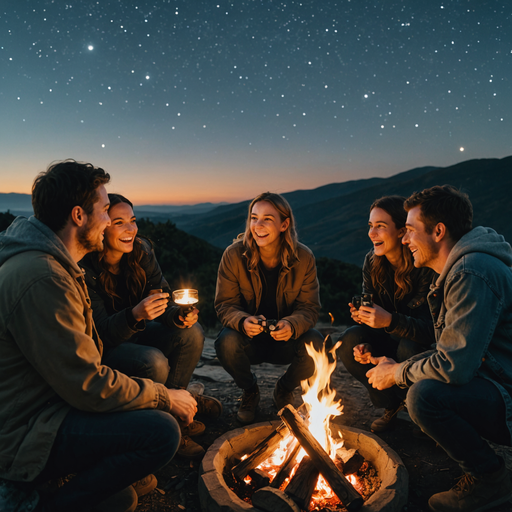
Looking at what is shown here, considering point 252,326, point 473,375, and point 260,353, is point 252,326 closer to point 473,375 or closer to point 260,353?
point 260,353

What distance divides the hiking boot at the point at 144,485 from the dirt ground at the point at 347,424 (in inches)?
2.0

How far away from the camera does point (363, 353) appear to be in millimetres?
3559

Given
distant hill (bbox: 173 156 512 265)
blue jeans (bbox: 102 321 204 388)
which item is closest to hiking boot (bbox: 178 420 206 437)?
blue jeans (bbox: 102 321 204 388)

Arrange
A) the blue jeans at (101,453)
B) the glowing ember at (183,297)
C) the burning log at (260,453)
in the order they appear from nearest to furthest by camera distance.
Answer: the blue jeans at (101,453), the burning log at (260,453), the glowing ember at (183,297)

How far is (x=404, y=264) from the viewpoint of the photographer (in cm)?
374

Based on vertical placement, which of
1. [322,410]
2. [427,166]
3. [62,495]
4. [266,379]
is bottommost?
[266,379]

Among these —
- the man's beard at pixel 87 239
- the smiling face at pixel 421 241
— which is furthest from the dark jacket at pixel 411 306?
the man's beard at pixel 87 239

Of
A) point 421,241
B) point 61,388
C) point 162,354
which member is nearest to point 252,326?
point 162,354

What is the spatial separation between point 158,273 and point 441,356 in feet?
9.22

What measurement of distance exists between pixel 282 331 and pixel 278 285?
653 mm

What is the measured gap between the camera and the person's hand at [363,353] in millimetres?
3508

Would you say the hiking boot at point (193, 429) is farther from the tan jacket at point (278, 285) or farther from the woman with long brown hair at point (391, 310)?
the woman with long brown hair at point (391, 310)

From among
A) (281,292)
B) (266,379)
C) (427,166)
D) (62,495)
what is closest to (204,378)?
(266,379)

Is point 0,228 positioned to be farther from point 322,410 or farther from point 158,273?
point 322,410
